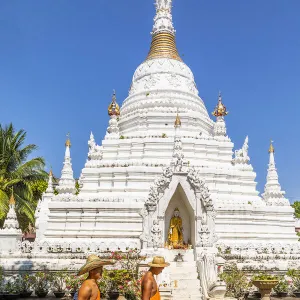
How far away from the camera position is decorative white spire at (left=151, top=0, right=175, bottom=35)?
34.3 m

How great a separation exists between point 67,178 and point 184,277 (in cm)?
1213

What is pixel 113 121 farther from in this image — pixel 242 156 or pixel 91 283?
pixel 91 283

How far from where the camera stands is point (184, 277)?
15.4 meters

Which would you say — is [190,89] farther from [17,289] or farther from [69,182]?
[17,289]

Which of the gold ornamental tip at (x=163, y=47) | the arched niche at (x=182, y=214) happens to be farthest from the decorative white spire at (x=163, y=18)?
the arched niche at (x=182, y=214)

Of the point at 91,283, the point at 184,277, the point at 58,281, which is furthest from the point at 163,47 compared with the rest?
the point at 91,283

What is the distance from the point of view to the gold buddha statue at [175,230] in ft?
60.6

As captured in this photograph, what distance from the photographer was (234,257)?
59.9 feet

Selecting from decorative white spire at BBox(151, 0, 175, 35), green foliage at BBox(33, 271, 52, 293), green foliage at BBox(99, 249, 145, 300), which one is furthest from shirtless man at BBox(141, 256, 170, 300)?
decorative white spire at BBox(151, 0, 175, 35)

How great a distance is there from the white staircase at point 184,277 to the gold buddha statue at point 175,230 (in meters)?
1.39

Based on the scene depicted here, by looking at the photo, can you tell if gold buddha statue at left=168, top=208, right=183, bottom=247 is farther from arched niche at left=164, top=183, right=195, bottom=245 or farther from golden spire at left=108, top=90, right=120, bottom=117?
golden spire at left=108, top=90, right=120, bottom=117

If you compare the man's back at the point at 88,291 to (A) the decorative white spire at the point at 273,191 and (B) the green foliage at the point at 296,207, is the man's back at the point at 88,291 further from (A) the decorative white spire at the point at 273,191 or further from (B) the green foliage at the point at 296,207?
(B) the green foliage at the point at 296,207

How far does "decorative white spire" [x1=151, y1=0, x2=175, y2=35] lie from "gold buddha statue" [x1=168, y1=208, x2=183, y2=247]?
19.8 metres

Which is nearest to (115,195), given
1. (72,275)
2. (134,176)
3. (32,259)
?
(134,176)
